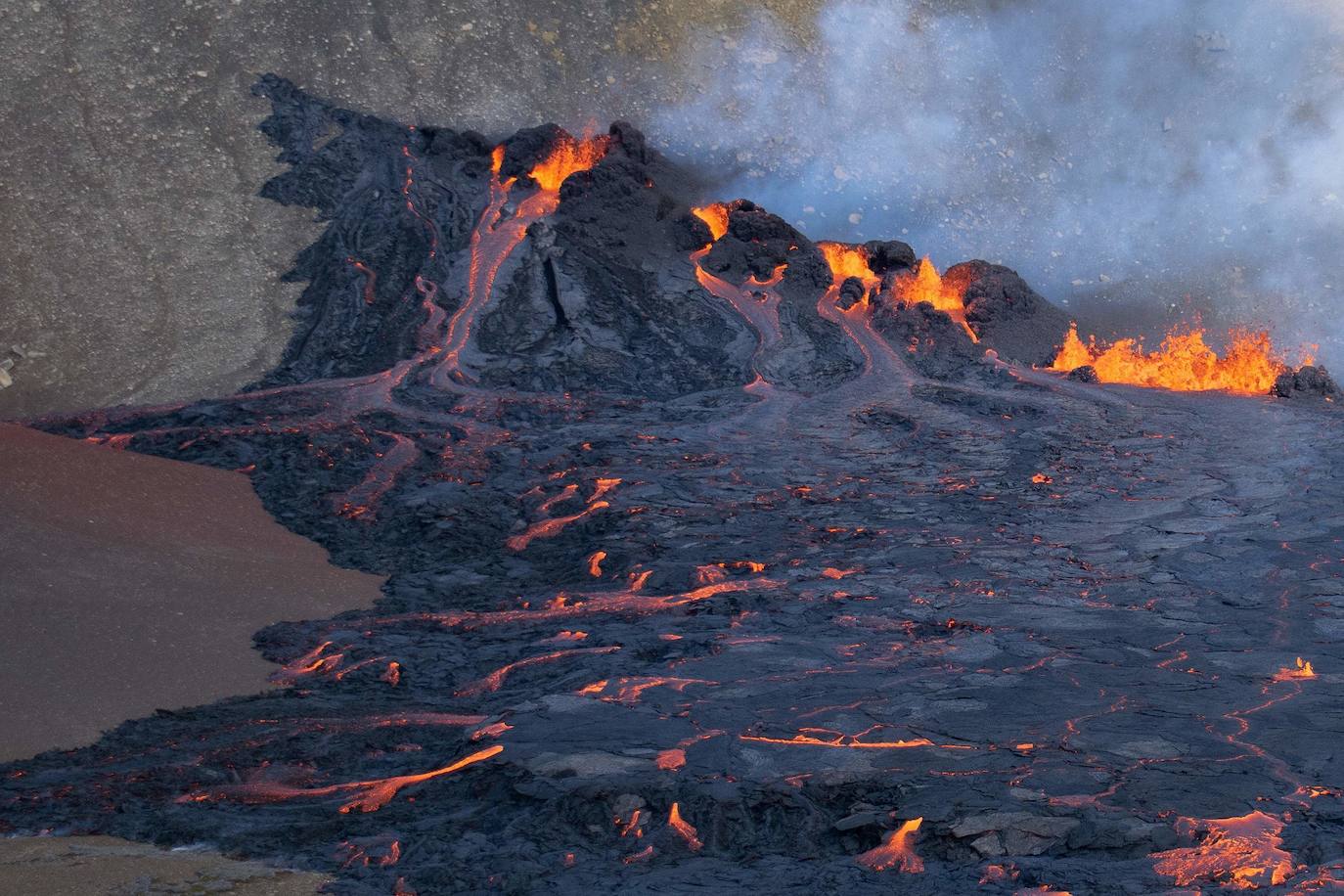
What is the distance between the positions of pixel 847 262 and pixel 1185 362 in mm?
3614

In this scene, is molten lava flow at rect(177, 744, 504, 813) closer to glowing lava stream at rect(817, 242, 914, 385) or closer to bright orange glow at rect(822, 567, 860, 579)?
bright orange glow at rect(822, 567, 860, 579)

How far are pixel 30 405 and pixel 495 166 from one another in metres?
5.74

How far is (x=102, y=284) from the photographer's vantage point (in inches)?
441

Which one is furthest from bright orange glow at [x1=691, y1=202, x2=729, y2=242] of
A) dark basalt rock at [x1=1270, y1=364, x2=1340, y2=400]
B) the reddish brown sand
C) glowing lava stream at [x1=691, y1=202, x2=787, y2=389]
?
the reddish brown sand

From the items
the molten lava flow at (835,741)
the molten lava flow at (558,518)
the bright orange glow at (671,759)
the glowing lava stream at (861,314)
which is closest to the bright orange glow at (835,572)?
the molten lava flow at (558,518)

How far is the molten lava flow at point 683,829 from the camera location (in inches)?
176

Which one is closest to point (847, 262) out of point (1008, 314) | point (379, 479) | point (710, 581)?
point (1008, 314)

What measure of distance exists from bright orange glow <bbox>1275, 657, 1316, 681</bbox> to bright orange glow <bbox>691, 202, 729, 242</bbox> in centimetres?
851

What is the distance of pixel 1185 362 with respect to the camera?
13.0 meters

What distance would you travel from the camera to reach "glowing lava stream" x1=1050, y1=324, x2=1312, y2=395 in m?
12.6

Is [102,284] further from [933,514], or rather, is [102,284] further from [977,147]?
[977,147]

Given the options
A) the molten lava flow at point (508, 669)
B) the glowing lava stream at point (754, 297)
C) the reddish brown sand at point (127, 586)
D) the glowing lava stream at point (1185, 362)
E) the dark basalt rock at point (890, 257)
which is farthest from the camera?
the dark basalt rock at point (890, 257)

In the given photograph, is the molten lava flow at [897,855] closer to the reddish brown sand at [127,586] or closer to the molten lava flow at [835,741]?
the molten lava flow at [835,741]

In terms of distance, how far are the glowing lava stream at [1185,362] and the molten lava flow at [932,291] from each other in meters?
1.13
